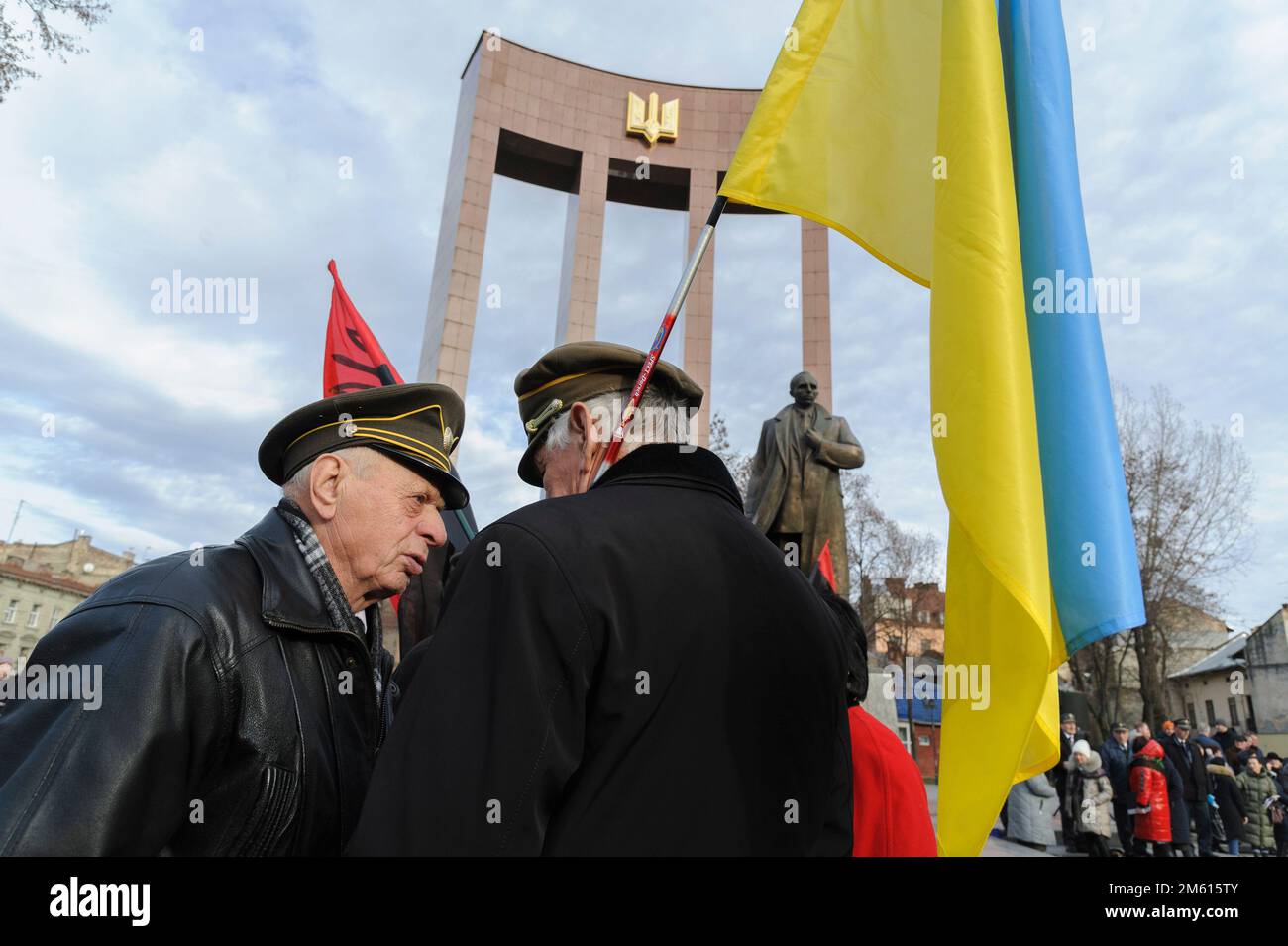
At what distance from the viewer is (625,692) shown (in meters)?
1.22

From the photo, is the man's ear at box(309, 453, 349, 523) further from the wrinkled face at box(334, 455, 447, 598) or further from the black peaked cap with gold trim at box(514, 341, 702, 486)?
the black peaked cap with gold trim at box(514, 341, 702, 486)

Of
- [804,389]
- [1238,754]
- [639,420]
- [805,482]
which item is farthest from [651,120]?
[639,420]

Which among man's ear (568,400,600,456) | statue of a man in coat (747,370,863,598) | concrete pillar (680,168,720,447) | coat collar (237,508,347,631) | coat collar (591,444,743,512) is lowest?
coat collar (237,508,347,631)

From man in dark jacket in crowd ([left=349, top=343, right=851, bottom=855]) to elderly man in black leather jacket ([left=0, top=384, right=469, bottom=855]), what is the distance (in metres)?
0.57

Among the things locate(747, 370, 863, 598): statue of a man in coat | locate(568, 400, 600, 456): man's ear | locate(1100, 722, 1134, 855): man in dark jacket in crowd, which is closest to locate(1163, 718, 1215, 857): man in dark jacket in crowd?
locate(1100, 722, 1134, 855): man in dark jacket in crowd

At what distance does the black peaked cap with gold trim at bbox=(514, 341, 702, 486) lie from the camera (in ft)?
5.91

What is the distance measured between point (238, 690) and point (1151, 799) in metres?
11.1

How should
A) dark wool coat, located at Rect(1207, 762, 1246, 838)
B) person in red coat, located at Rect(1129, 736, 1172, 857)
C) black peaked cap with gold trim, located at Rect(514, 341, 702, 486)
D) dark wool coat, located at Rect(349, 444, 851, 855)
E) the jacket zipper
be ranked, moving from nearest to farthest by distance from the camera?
1. dark wool coat, located at Rect(349, 444, 851, 855)
2. the jacket zipper
3. black peaked cap with gold trim, located at Rect(514, 341, 702, 486)
4. person in red coat, located at Rect(1129, 736, 1172, 857)
5. dark wool coat, located at Rect(1207, 762, 1246, 838)

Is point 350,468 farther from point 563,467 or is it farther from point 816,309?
point 816,309

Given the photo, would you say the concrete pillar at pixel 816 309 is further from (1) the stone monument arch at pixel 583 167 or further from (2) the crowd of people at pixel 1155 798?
(2) the crowd of people at pixel 1155 798

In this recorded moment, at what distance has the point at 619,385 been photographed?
182 cm

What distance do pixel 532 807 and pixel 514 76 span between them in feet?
67.5
